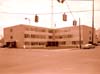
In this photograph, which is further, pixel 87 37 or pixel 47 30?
pixel 47 30

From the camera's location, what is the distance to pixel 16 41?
8406 cm

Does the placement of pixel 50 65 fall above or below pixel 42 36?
below

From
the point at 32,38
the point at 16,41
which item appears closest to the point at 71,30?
the point at 32,38

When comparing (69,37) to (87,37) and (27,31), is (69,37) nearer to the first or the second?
(87,37)

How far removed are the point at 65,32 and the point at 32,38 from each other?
15.6 meters

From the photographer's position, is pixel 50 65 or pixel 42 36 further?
pixel 42 36

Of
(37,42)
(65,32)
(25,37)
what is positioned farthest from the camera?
(65,32)

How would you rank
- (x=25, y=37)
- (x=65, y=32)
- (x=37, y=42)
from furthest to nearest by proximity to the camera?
(x=65, y=32), (x=37, y=42), (x=25, y=37)

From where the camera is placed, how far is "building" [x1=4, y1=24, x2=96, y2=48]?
8345cm

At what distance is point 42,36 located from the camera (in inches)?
3718

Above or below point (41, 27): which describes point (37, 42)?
below

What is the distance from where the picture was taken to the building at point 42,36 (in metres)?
83.4

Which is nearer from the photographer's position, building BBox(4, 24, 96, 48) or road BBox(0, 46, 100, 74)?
road BBox(0, 46, 100, 74)

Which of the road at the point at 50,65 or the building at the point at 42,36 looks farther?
the building at the point at 42,36
